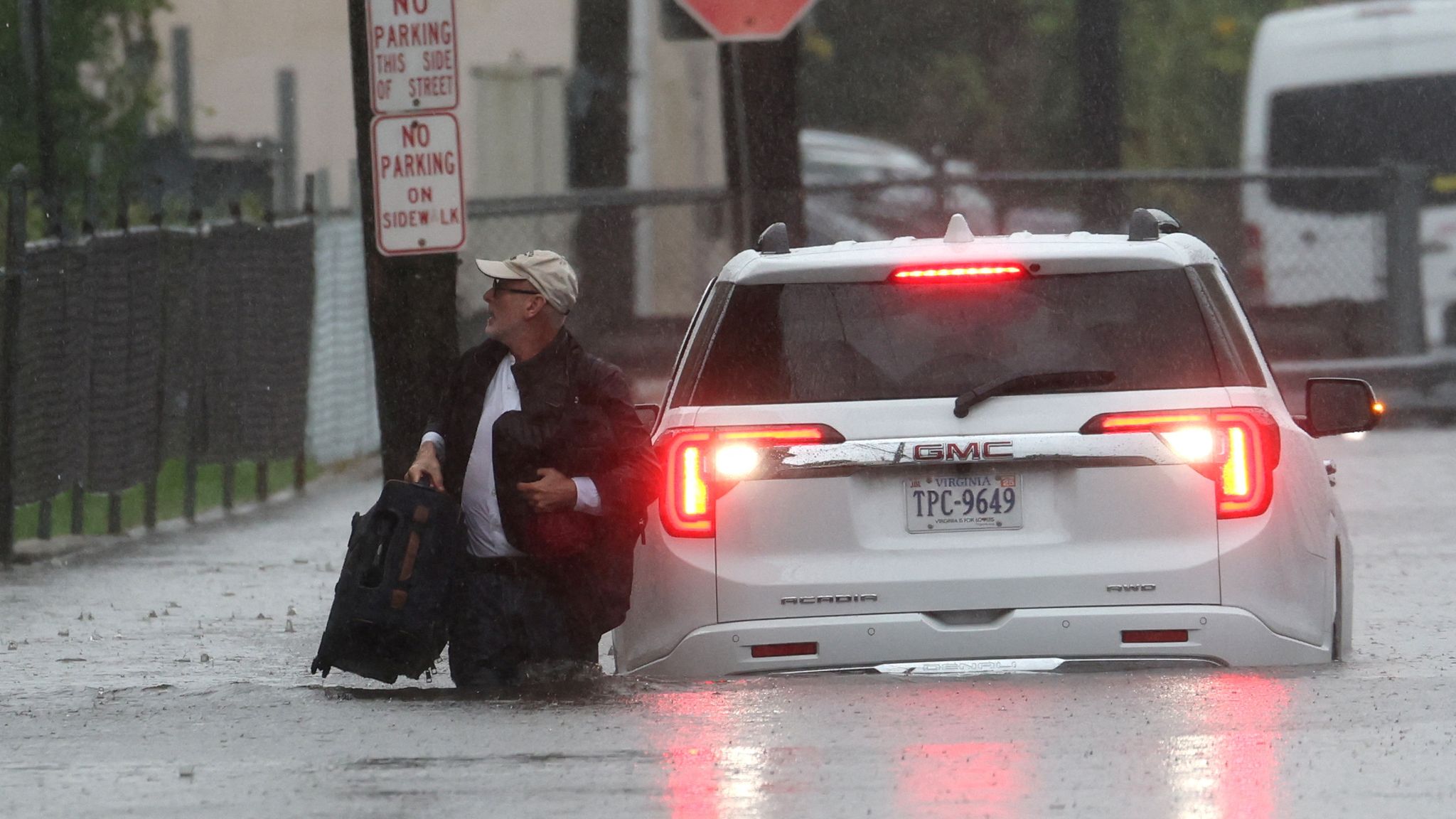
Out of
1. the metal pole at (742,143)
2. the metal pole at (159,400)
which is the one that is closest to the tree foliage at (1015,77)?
the metal pole at (159,400)

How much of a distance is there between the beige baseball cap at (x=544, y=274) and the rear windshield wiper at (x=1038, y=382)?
1316 millimetres

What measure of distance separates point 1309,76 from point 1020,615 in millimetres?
18037

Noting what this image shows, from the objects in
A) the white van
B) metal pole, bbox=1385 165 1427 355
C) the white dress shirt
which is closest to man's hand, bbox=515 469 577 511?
the white dress shirt

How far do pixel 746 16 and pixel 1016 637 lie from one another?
4.31 metres

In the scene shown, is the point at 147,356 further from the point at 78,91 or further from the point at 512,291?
the point at 78,91

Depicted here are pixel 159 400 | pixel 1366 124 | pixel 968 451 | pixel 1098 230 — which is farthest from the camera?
pixel 1366 124

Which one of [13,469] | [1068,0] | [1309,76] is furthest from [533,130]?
[1068,0]

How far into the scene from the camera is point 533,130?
95.0 feet

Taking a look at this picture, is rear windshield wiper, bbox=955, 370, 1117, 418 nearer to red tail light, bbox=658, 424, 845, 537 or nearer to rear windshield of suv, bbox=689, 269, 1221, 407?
rear windshield of suv, bbox=689, 269, 1221, 407

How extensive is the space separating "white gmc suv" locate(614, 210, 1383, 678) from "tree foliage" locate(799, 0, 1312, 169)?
3522 cm

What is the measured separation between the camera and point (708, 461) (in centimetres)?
805

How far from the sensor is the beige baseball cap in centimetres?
853

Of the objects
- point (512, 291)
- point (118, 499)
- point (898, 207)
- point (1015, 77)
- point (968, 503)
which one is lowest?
point (118, 499)

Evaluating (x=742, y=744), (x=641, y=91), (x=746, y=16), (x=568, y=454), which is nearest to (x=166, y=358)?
(x=746, y=16)
